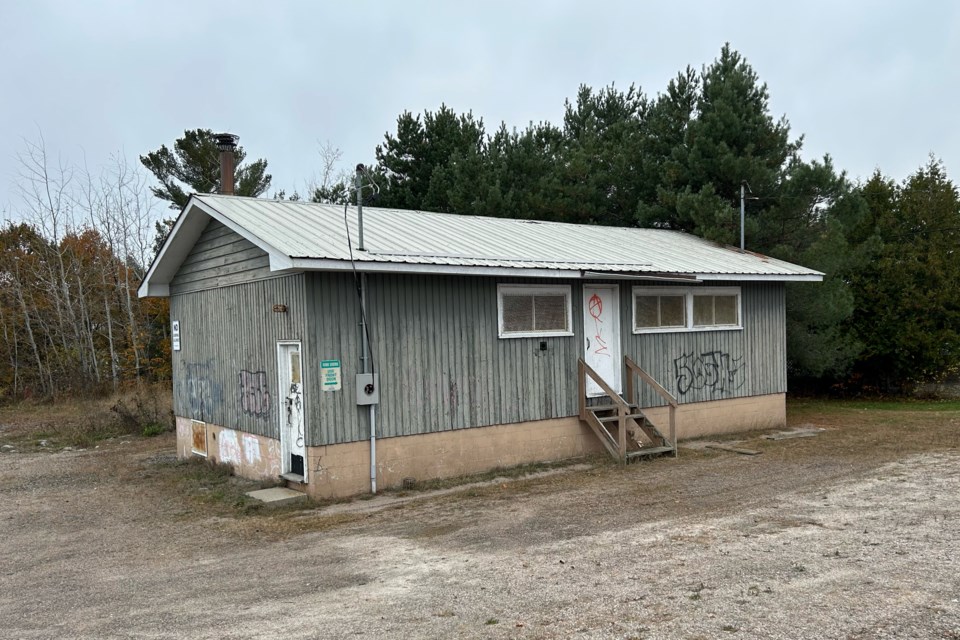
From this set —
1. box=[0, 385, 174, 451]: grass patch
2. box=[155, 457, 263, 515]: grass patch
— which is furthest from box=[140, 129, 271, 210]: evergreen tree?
box=[155, 457, 263, 515]: grass patch

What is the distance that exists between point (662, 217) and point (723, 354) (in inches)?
306

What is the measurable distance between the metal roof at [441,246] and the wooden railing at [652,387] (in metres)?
1.50

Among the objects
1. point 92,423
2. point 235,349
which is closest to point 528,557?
point 235,349

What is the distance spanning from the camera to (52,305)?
25953 mm

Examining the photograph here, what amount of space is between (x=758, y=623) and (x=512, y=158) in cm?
2128

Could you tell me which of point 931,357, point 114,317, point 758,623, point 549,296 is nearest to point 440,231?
point 549,296

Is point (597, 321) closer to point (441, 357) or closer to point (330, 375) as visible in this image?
point (441, 357)

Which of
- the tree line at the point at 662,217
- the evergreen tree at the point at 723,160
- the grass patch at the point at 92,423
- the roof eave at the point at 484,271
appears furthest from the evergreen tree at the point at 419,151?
the roof eave at the point at 484,271

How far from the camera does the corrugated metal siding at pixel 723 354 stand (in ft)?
41.4

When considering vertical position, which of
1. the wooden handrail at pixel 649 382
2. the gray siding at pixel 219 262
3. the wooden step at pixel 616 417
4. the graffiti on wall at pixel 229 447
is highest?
the gray siding at pixel 219 262

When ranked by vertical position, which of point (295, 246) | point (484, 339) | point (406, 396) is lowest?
point (406, 396)

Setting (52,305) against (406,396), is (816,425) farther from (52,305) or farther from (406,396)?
(52,305)

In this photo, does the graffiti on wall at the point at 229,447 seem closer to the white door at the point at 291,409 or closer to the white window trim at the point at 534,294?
the white door at the point at 291,409

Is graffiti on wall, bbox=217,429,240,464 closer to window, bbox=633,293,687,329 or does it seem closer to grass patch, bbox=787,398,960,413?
window, bbox=633,293,687,329
